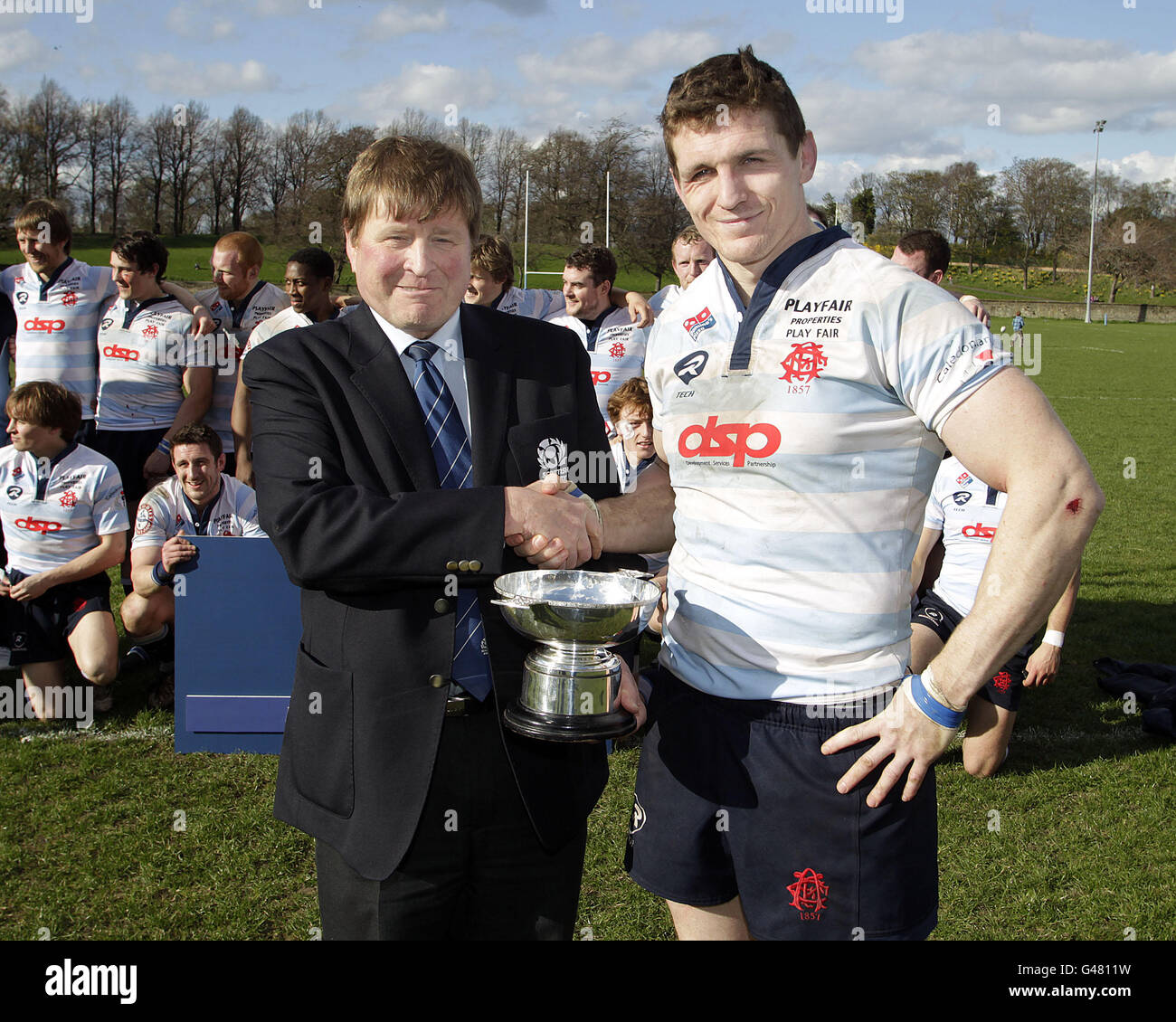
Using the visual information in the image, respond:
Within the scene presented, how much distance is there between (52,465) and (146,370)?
1.45 metres

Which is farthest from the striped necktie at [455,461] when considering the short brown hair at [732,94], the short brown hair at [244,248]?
the short brown hair at [244,248]

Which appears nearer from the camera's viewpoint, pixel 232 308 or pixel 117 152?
pixel 232 308

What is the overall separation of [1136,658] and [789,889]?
19.5 ft

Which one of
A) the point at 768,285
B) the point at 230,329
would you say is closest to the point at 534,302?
the point at 230,329

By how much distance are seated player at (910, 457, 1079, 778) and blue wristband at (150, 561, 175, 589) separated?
407 cm

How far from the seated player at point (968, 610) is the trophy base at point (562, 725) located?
333 cm

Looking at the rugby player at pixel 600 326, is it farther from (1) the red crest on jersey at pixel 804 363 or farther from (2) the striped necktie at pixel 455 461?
(1) the red crest on jersey at pixel 804 363

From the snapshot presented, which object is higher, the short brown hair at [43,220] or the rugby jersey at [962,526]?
the short brown hair at [43,220]

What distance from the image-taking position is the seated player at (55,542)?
225 inches

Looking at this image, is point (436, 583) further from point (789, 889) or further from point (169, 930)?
point (169, 930)

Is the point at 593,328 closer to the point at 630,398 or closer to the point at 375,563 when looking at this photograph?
the point at 630,398

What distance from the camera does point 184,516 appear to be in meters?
5.87

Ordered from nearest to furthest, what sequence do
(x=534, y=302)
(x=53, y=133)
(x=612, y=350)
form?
(x=612, y=350) → (x=534, y=302) → (x=53, y=133)

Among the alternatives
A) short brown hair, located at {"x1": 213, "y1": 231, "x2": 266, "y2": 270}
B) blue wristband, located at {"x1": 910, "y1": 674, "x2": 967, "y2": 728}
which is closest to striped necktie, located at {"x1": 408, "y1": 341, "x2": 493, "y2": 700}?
blue wristband, located at {"x1": 910, "y1": 674, "x2": 967, "y2": 728}
